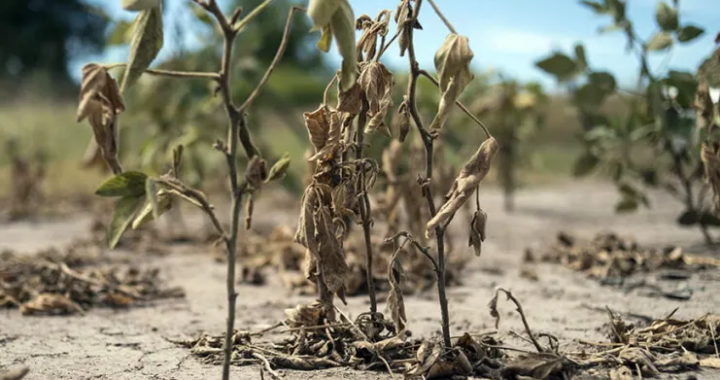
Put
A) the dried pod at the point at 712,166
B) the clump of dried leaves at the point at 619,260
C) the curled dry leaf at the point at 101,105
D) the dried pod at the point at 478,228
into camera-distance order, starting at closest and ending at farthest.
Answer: the curled dry leaf at the point at 101,105, the dried pod at the point at 478,228, the dried pod at the point at 712,166, the clump of dried leaves at the point at 619,260

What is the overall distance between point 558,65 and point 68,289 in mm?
2095

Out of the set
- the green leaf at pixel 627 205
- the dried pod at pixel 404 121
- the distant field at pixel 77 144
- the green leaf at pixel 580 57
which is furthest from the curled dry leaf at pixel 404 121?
the green leaf at pixel 627 205

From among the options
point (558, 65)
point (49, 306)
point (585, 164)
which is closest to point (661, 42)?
point (558, 65)

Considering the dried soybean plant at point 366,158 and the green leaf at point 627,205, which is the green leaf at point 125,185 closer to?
the dried soybean plant at point 366,158

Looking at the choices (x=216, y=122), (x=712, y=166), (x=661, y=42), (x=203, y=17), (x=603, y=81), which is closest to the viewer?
(x=712, y=166)

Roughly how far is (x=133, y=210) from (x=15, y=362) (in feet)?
2.27

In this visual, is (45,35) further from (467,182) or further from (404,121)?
(467,182)

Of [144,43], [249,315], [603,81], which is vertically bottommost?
[249,315]

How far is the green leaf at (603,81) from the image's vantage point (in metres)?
3.23

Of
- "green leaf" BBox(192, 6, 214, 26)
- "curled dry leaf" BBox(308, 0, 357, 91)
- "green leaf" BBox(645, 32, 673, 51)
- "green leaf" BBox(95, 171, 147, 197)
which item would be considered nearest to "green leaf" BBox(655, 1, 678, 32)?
"green leaf" BBox(645, 32, 673, 51)

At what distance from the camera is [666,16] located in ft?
10.1

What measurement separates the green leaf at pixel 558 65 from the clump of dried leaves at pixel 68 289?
1.72 metres

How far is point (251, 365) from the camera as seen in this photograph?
5.63 feet

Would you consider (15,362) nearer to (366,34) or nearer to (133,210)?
(133,210)
